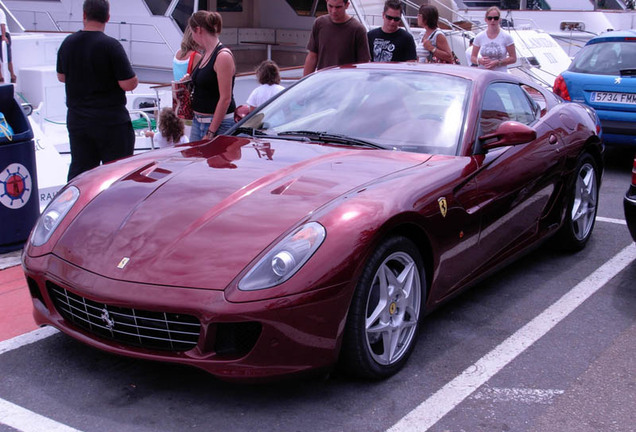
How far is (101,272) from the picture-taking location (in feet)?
11.4

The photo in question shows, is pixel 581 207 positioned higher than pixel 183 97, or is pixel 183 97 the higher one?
pixel 183 97

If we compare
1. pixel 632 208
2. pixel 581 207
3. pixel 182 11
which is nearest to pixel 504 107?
pixel 632 208

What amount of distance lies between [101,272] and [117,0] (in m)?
10.6

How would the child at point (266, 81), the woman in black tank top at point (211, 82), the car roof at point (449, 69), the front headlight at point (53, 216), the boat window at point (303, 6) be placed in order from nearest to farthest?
the front headlight at point (53, 216) → the car roof at point (449, 69) → the woman in black tank top at point (211, 82) → the child at point (266, 81) → the boat window at point (303, 6)

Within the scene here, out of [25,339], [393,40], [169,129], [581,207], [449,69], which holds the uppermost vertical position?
[449,69]

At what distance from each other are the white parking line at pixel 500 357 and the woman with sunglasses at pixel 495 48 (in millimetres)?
4464

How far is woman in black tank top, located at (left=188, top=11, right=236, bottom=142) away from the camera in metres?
6.25

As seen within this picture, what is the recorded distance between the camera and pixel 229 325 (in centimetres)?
325

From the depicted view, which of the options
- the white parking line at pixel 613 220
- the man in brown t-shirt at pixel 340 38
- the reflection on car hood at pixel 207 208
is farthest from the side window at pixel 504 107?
the man in brown t-shirt at pixel 340 38

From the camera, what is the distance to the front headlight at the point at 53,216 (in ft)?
12.7

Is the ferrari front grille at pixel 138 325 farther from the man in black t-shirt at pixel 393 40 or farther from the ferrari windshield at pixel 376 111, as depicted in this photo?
the man in black t-shirt at pixel 393 40

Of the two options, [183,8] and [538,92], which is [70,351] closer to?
[538,92]

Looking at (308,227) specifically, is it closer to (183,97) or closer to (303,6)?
(183,97)

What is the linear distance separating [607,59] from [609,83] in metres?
0.50
